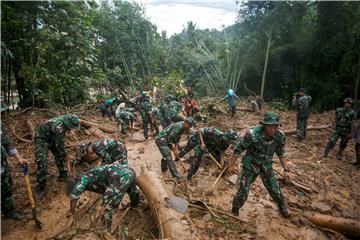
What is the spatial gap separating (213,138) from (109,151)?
2206mm

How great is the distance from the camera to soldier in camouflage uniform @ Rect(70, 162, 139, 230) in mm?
4000

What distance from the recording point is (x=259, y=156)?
14.1ft

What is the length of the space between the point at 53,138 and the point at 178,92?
486 inches

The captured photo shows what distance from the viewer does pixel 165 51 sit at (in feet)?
95.8

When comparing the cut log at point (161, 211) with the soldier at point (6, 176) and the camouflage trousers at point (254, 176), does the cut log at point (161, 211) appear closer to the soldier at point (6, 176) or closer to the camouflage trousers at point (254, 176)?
the camouflage trousers at point (254, 176)

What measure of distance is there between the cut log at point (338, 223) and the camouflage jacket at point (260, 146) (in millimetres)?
1233

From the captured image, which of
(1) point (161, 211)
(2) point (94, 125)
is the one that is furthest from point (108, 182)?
(2) point (94, 125)

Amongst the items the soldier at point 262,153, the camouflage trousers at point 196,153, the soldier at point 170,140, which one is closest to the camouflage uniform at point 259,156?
the soldier at point 262,153

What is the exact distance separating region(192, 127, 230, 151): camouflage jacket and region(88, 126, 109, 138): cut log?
4.05 meters

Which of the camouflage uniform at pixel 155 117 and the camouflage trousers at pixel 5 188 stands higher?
the camouflage uniform at pixel 155 117

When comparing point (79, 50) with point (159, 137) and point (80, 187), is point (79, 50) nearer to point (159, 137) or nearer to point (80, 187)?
point (159, 137)

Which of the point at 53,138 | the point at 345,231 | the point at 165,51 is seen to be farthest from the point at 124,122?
the point at 165,51

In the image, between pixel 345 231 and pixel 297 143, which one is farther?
pixel 297 143

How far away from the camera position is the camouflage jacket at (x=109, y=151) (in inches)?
192
